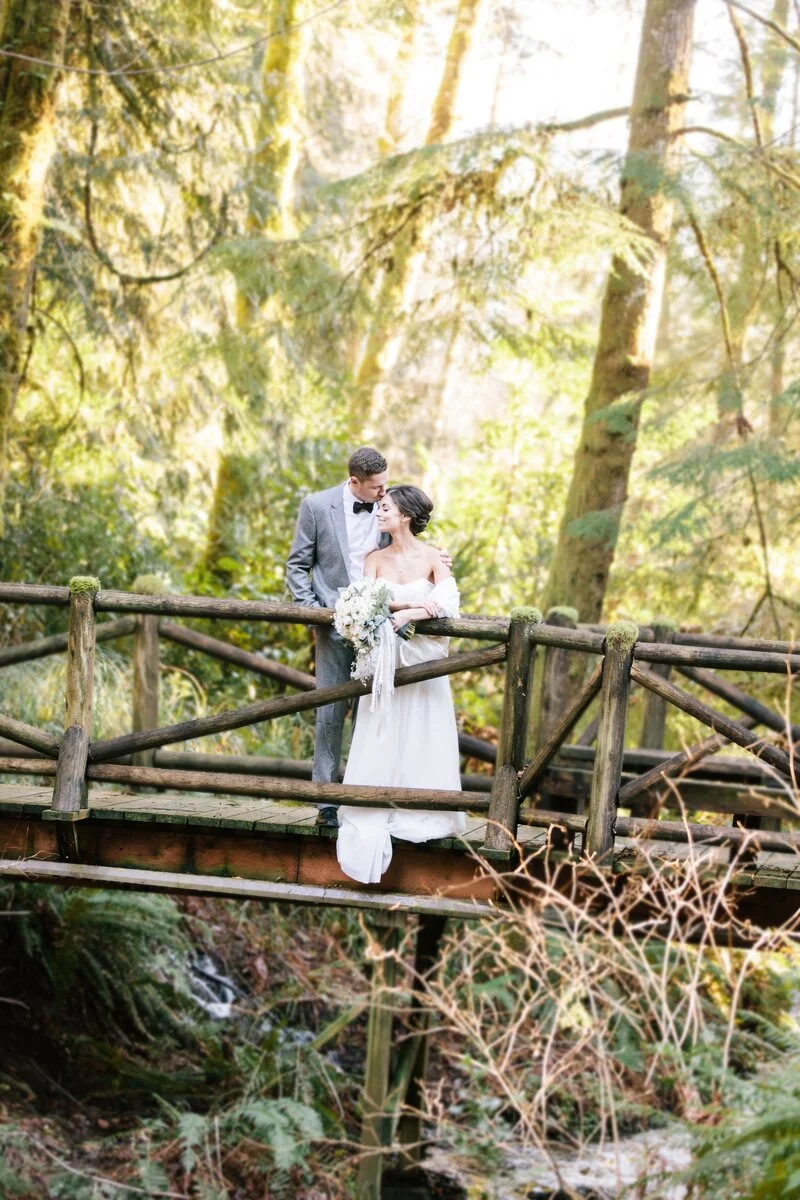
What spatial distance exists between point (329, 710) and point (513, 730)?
939mm

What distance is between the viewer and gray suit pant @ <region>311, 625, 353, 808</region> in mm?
6262

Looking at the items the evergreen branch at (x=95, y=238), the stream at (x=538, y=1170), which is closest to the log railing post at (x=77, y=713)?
the stream at (x=538, y=1170)

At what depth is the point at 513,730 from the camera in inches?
233

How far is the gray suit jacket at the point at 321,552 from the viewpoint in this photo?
6.26 metres

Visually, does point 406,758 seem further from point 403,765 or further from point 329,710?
point 329,710

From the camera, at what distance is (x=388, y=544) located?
6430mm

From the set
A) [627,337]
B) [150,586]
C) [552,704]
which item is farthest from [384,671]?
[627,337]

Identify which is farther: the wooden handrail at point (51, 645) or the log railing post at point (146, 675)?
the log railing post at point (146, 675)

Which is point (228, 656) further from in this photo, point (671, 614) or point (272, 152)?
point (272, 152)

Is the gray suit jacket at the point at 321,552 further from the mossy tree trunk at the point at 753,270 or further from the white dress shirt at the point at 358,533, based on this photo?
the mossy tree trunk at the point at 753,270

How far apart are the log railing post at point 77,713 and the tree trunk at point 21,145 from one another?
11.2 feet

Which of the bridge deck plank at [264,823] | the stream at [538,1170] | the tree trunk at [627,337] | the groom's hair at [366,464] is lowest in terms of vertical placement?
the stream at [538,1170]

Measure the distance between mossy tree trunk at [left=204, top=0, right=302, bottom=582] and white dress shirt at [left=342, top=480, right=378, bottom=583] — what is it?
6.41m

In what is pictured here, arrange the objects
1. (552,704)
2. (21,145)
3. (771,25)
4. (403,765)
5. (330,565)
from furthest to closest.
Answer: (771,25), (21,145), (552,704), (330,565), (403,765)
